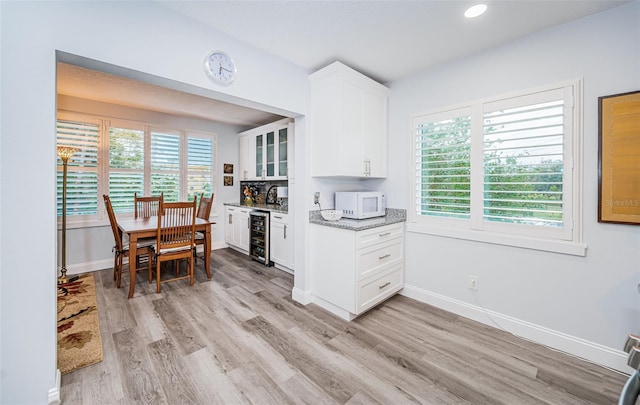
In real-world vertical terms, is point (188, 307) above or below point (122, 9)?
below

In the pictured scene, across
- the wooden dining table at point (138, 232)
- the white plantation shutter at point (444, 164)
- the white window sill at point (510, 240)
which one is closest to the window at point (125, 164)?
the wooden dining table at point (138, 232)

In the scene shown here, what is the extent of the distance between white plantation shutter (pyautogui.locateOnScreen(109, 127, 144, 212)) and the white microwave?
3.48 m

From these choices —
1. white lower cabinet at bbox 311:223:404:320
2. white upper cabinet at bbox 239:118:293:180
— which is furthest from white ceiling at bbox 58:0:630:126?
white lower cabinet at bbox 311:223:404:320

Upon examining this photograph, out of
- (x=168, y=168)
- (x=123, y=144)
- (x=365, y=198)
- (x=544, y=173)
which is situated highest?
(x=123, y=144)

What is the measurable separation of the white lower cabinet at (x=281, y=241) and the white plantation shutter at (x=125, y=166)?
93.2 inches

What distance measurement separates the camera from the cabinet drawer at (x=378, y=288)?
2.40 m

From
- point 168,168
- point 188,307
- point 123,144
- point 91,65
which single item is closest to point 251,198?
point 168,168

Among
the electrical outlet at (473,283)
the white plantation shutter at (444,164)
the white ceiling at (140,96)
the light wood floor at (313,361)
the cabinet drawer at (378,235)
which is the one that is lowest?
the light wood floor at (313,361)

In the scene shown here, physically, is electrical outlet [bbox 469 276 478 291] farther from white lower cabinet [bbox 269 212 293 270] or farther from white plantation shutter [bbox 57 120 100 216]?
white plantation shutter [bbox 57 120 100 216]

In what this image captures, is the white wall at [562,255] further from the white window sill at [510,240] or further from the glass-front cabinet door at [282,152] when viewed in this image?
the glass-front cabinet door at [282,152]

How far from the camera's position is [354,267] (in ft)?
7.71

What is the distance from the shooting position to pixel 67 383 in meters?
1.65

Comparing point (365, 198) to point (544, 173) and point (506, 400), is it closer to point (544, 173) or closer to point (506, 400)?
point (544, 173)

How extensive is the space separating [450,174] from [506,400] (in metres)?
1.85
